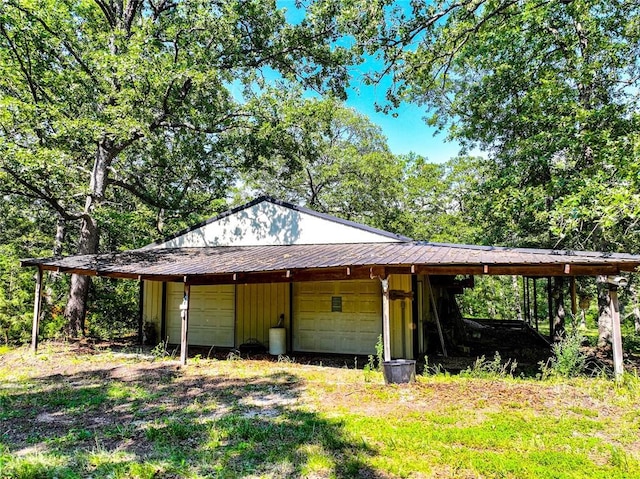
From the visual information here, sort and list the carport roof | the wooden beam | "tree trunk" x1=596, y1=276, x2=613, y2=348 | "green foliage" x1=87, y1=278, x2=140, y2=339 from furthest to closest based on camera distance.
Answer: "green foliage" x1=87, y1=278, x2=140, y2=339, "tree trunk" x1=596, y1=276, x2=613, y2=348, the wooden beam, the carport roof

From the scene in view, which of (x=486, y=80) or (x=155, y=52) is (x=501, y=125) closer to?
(x=486, y=80)

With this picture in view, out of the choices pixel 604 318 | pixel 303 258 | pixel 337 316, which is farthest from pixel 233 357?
pixel 604 318

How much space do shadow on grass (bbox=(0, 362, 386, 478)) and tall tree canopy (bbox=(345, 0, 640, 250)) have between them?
20.9 ft

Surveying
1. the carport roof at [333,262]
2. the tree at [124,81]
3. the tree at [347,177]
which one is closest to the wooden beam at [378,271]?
the carport roof at [333,262]

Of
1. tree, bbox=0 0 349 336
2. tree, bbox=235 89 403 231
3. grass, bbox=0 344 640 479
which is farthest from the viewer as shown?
tree, bbox=235 89 403 231

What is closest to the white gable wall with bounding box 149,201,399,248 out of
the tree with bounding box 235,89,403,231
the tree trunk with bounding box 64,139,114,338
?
the tree trunk with bounding box 64,139,114,338

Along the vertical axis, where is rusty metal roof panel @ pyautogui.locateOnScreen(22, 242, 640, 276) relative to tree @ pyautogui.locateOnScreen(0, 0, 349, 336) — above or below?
below

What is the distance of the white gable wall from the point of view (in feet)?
36.8

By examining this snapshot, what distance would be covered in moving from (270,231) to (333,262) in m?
4.61

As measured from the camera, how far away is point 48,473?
12.0ft

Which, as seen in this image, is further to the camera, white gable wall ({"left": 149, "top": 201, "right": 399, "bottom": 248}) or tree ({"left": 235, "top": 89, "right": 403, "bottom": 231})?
tree ({"left": 235, "top": 89, "right": 403, "bottom": 231})

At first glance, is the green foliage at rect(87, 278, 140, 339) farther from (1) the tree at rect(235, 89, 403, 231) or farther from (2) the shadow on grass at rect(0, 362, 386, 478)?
(2) the shadow on grass at rect(0, 362, 386, 478)

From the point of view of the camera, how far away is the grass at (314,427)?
378 cm

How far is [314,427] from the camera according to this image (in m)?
4.82
